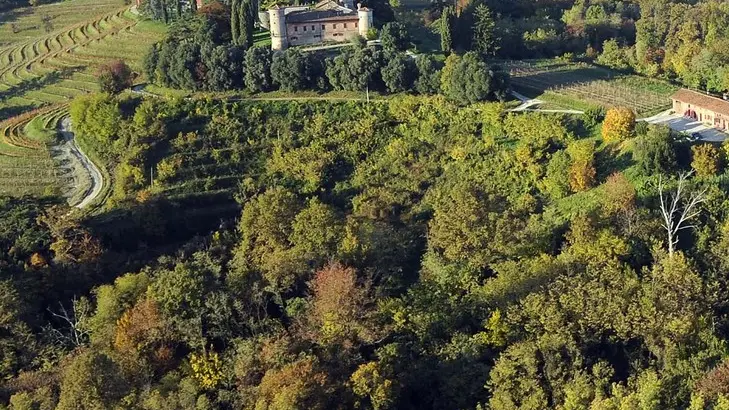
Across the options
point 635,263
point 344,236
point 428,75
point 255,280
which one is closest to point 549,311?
point 635,263

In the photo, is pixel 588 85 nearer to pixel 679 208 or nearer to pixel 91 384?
pixel 679 208

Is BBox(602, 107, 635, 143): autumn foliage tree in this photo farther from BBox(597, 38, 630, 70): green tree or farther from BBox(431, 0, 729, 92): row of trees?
BBox(597, 38, 630, 70): green tree

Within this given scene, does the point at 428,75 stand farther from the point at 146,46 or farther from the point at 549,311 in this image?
the point at 146,46

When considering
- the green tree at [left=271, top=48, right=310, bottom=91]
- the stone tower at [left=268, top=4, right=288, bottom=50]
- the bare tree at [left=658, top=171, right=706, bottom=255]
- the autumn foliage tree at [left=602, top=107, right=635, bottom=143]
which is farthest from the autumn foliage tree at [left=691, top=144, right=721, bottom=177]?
the stone tower at [left=268, top=4, right=288, bottom=50]

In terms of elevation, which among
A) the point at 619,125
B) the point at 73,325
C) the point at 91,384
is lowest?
the point at 73,325

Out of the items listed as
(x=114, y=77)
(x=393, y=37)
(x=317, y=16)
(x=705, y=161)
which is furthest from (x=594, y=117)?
(x=114, y=77)
